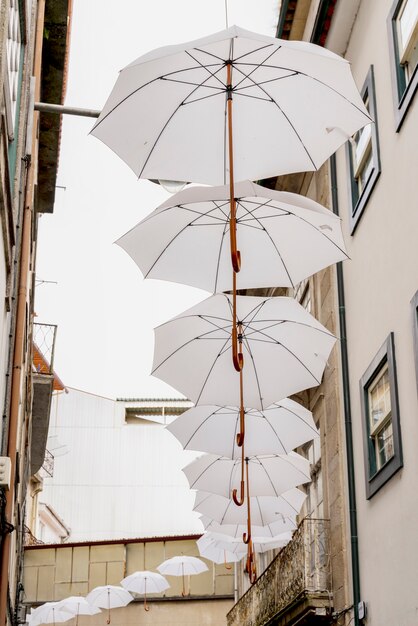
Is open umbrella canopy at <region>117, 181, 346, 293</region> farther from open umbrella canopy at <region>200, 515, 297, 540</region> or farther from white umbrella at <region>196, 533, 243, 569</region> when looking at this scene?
white umbrella at <region>196, 533, 243, 569</region>

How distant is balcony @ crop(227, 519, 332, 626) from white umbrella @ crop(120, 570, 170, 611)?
11.7 meters

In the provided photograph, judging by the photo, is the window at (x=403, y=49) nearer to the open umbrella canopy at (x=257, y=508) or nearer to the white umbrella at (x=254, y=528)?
the open umbrella canopy at (x=257, y=508)

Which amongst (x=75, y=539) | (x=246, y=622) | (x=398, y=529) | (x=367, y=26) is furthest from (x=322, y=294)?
(x=75, y=539)

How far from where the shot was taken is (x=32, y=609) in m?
33.5

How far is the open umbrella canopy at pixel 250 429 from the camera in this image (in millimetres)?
17188

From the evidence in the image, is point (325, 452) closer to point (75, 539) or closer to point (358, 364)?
point (358, 364)

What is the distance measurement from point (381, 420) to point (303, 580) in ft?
14.4

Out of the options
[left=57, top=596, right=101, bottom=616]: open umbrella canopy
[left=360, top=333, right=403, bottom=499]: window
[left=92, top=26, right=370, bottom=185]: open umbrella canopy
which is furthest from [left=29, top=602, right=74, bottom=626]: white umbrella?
[left=92, top=26, right=370, bottom=185]: open umbrella canopy

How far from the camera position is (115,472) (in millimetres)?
50156

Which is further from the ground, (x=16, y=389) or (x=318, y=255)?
(x=318, y=255)

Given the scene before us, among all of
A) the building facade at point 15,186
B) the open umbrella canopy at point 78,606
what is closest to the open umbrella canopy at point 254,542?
the building facade at point 15,186

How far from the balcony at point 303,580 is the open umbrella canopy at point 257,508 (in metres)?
0.82

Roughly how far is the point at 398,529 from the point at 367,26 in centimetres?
736

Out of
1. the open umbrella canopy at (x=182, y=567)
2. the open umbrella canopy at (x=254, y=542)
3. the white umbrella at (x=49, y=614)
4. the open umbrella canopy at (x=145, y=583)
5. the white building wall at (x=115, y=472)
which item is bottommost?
the white umbrella at (x=49, y=614)
